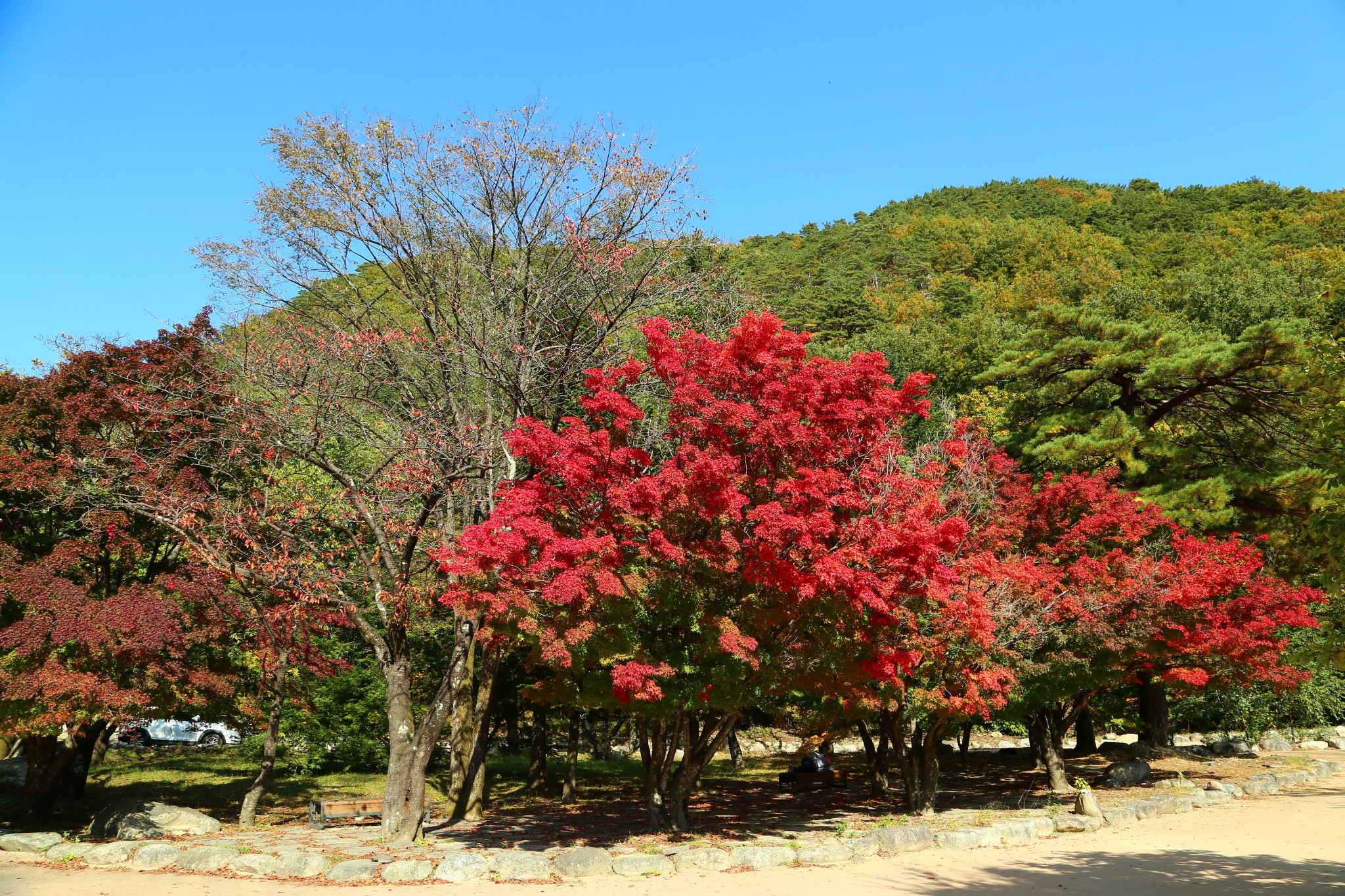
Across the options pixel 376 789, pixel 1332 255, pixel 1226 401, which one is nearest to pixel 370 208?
pixel 376 789

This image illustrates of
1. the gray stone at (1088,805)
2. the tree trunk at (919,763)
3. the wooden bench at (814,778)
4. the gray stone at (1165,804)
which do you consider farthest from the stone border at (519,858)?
the wooden bench at (814,778)

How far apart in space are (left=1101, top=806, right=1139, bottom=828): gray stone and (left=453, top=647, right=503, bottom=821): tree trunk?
32.6 feet

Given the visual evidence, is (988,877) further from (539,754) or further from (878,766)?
(539,754)

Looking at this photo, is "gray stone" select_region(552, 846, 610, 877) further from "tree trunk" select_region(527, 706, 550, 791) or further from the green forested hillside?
"tree trunk" select_region(527, 706, 550, 791)

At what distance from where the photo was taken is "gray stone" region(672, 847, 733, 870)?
10.4 meters

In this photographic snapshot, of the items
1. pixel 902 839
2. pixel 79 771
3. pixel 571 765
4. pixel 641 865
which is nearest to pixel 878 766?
pixel 902 839

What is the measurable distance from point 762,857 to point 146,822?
904 centimetres

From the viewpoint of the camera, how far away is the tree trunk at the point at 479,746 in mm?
14539

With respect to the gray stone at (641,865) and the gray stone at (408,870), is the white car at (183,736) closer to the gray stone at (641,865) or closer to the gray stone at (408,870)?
the gray stone at (408,870)

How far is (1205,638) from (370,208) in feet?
52.9

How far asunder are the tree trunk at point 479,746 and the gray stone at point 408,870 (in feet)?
14.7

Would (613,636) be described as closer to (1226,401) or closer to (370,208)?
(370,208)

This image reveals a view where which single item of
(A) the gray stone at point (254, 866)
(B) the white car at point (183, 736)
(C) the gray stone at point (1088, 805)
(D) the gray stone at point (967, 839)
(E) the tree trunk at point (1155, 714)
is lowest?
(A) the gray stone at point (254, 866)

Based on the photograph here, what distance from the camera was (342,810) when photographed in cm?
1469
